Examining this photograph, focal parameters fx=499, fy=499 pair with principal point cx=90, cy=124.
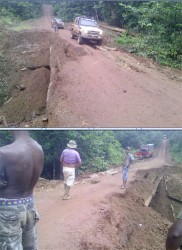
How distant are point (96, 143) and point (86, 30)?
0.97m

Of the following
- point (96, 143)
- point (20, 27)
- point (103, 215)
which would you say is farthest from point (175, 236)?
point (20, 27)

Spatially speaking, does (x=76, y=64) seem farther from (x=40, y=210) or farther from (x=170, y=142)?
(x=40, y=210)

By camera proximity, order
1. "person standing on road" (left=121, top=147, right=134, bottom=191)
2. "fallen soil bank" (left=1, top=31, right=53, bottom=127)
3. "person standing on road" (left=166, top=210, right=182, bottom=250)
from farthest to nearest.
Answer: "fallen soil bank" (left=1, top=31, right=53, bottom=127) < "person standing on road" (left=121, top=147, right=134, bottom=191) < "person standing on road" (left=166, top=210, right=182, bottom=250)

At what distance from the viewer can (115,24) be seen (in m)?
4.02

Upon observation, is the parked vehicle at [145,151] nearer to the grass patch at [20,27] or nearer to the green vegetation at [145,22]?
the green vegetation at [145,22]

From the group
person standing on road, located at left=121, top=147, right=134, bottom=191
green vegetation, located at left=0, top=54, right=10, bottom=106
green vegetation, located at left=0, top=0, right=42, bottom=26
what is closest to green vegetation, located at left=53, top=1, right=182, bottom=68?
green vegetation, located at left=0, top=0, right=42, bottom=26

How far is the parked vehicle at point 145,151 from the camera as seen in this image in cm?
350

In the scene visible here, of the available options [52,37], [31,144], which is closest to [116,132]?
[31,144]

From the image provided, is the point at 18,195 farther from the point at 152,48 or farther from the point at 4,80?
the point at 152,48

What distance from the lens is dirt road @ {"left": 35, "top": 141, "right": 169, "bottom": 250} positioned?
321 centimetres

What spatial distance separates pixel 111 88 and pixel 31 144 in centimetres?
102

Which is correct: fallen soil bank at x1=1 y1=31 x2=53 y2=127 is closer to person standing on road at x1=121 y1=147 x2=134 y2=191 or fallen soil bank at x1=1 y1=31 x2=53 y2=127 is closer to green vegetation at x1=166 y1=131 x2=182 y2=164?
person standing on road at x1=121 y1=147 x2=134 y2=191

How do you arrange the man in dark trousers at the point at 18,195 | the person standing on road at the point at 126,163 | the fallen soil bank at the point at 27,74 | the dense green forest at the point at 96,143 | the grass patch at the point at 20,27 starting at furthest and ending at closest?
the grass patch at the point at 20,27, the fallen soil bank at the point at 27,74, the person standing on road at the point at 126,163, the dense green forest at the point at 96,143, the man in dark trousers at the point at 18,195

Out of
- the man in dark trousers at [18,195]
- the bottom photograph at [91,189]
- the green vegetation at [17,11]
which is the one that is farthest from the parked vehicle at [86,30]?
A: the man in dark trousers at [18,195]
